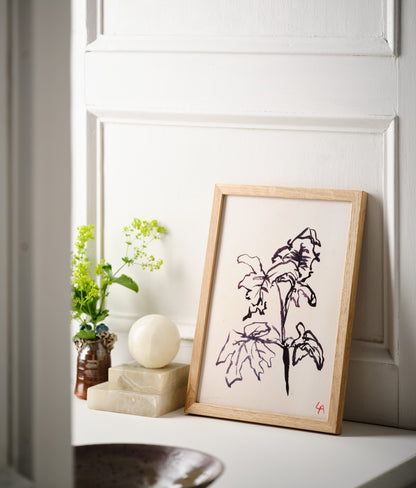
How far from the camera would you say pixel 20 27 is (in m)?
0.71

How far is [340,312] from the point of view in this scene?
142 cm

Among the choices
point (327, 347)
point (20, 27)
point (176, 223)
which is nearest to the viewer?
point (20, 27)

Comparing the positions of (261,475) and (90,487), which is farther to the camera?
(261,475)

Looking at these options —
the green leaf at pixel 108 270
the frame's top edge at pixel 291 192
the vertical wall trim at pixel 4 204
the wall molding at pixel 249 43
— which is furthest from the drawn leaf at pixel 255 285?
the vertical wall trim at pixel 4 204

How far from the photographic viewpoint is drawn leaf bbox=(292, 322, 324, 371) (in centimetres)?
142

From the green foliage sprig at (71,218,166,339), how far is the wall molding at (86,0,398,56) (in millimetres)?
417

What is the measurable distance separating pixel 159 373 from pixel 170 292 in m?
0.25

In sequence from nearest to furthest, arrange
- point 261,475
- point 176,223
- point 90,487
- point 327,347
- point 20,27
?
1. point 20,27
2. point 90,487
3. point 261,475
4. point 327,347
5. point 176,223

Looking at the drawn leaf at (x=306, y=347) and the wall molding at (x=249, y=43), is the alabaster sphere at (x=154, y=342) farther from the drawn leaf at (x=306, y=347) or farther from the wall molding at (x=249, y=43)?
the wall molding at (x=249, y=43)

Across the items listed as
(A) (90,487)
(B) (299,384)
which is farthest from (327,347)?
(A) (90,487)

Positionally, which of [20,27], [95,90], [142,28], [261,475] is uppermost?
[142,28]

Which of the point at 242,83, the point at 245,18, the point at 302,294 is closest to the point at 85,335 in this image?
the point at 302,294

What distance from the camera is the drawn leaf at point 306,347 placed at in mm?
1420

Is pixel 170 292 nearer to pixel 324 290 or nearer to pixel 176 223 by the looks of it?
pixel 176 223
